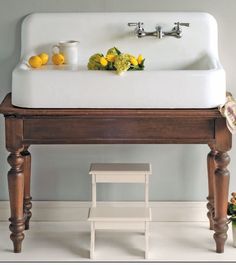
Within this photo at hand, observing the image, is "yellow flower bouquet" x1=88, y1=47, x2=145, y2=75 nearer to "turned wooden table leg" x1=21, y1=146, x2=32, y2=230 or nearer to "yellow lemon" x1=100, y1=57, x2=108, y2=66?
"yellow lemon" x1=100, y1=57, x2=108, y2=66

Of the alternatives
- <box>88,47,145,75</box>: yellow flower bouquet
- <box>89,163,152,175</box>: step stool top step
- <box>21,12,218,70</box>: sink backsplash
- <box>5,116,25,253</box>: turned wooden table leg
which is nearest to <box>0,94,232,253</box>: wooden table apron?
<box>5,116,25,253</box>: turned wooden table leg

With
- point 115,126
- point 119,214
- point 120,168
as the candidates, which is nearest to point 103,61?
point 115,126

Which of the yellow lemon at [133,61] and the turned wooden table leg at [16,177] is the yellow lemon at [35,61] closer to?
the turned wooden table leg at [16,177]

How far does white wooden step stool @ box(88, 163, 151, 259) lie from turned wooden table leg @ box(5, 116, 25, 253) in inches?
13.6

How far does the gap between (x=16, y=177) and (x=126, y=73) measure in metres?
0.72

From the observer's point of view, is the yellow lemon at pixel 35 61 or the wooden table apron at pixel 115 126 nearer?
the wooden table apron at pixel 115 126

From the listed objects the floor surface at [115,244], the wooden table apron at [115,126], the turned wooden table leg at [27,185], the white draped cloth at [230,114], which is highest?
the white draped cloth at [230,114]

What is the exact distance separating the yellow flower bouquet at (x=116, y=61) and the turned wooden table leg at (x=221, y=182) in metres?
0.49

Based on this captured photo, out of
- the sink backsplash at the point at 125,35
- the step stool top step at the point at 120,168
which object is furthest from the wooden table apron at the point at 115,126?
the sink backsplash at the point at 125,35

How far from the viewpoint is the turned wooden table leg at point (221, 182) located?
3.64 metres

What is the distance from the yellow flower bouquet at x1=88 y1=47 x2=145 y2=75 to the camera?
11.9 feet

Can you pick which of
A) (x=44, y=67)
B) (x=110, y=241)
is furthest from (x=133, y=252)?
(x=44, y=67)

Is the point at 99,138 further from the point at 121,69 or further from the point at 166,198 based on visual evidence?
the point at 166,198

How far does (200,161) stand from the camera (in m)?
4.23
